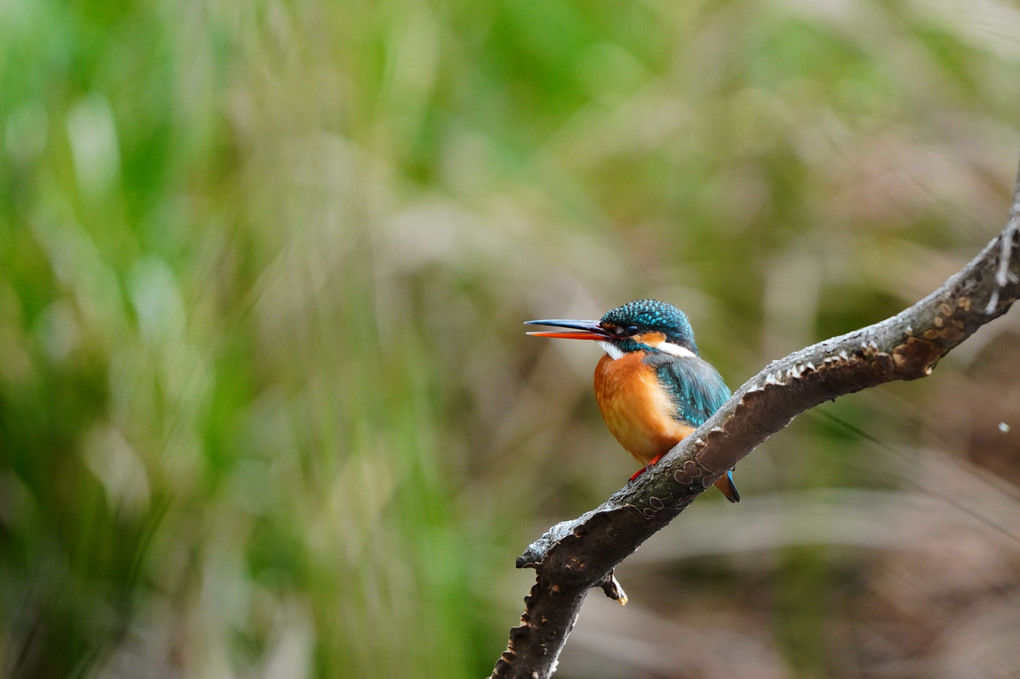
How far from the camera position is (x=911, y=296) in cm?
207

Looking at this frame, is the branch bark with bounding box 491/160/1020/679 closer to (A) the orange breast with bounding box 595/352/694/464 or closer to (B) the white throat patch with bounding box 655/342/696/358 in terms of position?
(A) the orange breast with bounding box 595/352/694/464

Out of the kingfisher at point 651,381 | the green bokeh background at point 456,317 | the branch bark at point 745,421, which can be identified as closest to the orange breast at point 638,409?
the kingfisher at point 651,381

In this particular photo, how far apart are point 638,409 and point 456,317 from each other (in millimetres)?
1384

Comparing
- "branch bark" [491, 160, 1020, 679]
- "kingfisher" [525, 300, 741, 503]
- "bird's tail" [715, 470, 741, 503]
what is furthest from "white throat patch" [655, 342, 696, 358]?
"branch bark" [491, 160, 1020, 679]

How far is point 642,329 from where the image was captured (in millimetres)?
943

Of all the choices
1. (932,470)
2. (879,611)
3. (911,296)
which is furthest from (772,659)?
(911,296)

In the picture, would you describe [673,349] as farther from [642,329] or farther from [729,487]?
[729,487]

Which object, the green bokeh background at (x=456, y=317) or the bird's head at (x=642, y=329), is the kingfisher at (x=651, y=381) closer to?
the bird's head at (x=642, y=329)

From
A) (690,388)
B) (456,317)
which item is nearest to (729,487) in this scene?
(690,388)

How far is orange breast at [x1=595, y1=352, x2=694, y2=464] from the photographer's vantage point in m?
0.84

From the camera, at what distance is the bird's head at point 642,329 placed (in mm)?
936

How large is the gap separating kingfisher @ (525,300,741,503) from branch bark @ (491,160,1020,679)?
0.20 meters

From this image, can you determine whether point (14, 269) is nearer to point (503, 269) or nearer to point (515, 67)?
point (503, 269)

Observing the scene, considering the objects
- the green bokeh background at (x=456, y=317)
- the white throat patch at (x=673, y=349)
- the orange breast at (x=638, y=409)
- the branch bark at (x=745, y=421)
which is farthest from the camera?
the green bokeh background at (x=456, y=317)
